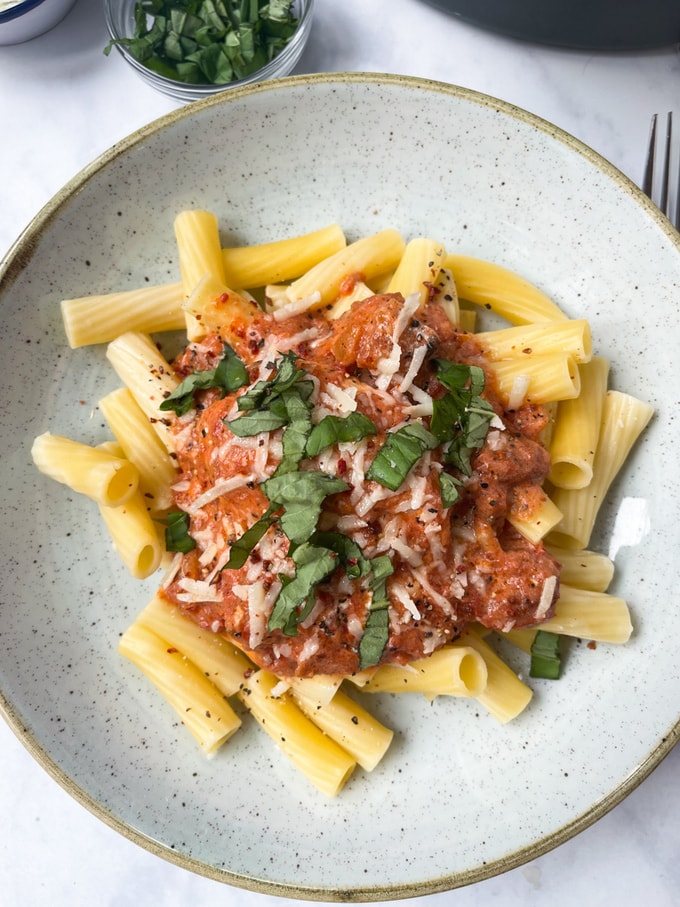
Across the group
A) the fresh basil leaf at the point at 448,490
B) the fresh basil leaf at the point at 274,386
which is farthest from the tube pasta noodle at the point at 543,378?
the fresh basil leaf at the point at 274,386

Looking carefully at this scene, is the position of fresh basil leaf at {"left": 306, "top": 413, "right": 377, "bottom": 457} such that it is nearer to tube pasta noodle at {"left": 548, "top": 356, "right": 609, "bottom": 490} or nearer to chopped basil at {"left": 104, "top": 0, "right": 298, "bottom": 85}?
tube pasta noodle at {"left": 548, "top": 356, "right": 609, "bottom": 490}

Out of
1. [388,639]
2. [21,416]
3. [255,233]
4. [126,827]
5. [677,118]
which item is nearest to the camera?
[388,639]

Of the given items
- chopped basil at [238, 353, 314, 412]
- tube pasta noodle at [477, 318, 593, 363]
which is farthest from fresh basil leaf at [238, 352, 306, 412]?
tube pasta noodle at [477, 318, 593, 363]

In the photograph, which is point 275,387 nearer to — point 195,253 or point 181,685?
point 195,253

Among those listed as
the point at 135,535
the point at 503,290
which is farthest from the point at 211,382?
the point at 503,290

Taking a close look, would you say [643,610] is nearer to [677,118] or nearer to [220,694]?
[220,694]

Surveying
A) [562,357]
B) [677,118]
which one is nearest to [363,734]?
[562,357]
